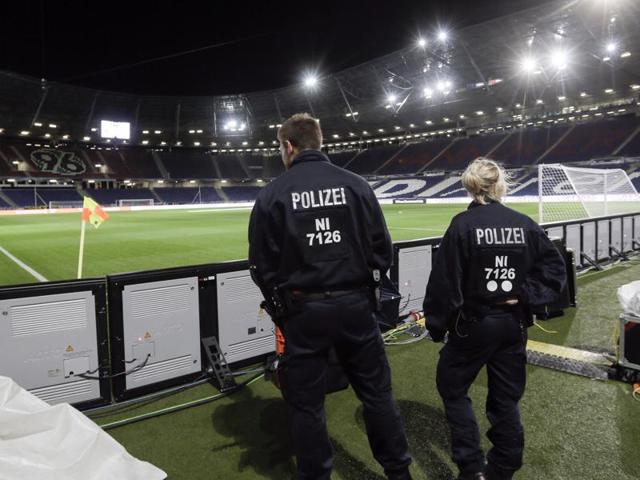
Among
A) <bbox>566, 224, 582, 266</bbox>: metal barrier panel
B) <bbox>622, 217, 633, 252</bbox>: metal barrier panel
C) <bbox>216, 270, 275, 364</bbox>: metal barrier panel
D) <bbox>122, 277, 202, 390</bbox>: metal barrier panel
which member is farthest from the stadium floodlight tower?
<bbox>122, 277, 202, 390</bbox>: metal barrier panel

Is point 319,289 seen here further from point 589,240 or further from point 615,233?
point 615,233

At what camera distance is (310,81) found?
49875 millimetres

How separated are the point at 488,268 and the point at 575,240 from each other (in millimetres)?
7938

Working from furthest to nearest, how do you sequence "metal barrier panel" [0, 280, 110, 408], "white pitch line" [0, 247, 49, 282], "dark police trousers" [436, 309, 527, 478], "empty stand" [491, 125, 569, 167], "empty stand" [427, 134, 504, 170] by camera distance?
"empty stand" [427, 134, 504, 170]
"empty stand" [491, 125, 569, 167]
"white pitch line" [0, 247, 49, 282]
"metal barrier panel" [0, 280, 110, 408]
"dark police trousers" [436, 309, 527, 478]

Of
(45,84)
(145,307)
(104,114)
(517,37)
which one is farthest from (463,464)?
(104,114)

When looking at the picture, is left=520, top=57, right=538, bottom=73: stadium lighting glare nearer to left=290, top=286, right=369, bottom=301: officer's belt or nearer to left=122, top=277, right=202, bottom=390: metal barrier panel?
left=122, top=277, right=202, bottom=390: metal barrier panel

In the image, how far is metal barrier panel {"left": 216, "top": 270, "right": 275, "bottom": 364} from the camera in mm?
4145

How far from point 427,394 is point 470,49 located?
1596 inches

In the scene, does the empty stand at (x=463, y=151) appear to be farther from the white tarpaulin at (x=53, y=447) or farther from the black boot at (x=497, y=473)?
the white tarpaulin at (x=53, y=447)

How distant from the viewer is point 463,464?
2.36 m

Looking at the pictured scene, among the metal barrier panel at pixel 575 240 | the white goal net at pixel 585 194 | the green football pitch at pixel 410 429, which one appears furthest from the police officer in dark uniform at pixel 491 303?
the white goal net at pixel 585 194

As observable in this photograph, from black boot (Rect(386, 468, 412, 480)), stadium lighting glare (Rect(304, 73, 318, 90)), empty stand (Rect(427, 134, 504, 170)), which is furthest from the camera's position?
empty stand (Rect(427, 134, 504, 170))

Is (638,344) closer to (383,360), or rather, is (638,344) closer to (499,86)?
(383,360)

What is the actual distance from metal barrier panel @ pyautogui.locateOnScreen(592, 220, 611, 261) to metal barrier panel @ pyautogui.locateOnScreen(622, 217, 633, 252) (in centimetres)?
111
